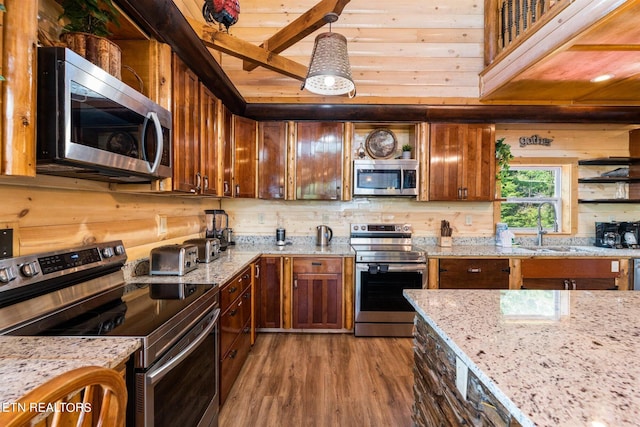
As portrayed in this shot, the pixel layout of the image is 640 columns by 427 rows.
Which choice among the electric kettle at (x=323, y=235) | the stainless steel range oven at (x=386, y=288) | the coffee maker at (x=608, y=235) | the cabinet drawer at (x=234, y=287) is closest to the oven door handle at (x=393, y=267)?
the stainless steel range oven at (x=386, y=288)

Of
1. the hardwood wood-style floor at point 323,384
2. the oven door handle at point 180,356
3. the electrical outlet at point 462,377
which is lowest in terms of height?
the hardwood wood-style floor at point 323,384

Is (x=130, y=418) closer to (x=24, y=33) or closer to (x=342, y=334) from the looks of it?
(x=24, y=33)

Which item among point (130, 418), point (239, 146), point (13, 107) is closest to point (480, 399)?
point (130, 418)

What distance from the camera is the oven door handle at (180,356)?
112cm

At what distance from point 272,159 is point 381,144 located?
1.34 meters

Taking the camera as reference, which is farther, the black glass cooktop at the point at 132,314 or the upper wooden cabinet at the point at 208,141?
the upper wooden cabinet at the point at 208,141

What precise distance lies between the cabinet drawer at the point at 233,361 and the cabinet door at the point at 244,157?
4.79 feet

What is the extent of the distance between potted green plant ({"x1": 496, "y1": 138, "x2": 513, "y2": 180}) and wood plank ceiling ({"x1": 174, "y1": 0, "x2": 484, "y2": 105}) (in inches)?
24.3

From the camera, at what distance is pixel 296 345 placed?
2.92 meters

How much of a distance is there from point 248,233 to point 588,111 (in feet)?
13.6

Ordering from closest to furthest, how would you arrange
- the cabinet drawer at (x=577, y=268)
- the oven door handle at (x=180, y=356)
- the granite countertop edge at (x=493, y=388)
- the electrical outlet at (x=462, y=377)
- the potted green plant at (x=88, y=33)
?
the granite countertop edge at (x=493, y=388)
the electrical outlet at (x=462, y=377)
the oven door handle at (x=180, y=356)
the potted green plant at (x=88, y=33)
the cabinet drawer at (x=577, y=268)

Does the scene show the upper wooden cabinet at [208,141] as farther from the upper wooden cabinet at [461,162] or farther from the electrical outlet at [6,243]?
the upper wooden cabinet at [461,162]

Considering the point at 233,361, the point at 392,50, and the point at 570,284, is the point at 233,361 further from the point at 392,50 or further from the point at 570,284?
the point at 392,50

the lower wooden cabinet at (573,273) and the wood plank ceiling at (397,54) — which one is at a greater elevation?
the wood plank ceiling at (397,54)
